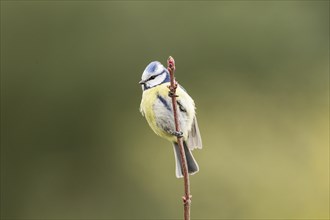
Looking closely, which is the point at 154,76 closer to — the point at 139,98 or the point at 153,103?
the point at 153,103

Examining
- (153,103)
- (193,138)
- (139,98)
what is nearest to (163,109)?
(153,103)

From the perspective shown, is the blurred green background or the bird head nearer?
the bird head

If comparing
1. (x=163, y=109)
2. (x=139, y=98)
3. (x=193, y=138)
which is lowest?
(x=193, y=138)

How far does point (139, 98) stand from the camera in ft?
17.7

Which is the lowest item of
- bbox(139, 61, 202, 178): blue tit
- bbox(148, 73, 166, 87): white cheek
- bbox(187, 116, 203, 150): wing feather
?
bbox(187, 116, 203, 150): wing feather

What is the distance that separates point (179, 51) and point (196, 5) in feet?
1.80

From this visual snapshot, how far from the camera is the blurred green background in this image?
524 cm

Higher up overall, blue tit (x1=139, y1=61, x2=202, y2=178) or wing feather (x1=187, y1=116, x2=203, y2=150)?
blue tit (x1=139, y1=61, x2=202, y2=178)

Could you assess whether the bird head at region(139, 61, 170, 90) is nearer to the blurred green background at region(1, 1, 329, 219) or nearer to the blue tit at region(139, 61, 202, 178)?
the blue tit at region(139, 61, 202, 178)

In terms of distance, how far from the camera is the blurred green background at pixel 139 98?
5.24m

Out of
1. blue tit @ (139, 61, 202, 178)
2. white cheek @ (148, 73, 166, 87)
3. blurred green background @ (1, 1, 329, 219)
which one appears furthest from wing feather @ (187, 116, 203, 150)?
blurred green background @ (1, 1, 329, 219)

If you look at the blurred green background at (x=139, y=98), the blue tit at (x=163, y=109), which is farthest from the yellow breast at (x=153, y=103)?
the blurred green background at (x=139, y=98)

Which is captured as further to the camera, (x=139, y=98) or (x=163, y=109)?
(x=139, y=98)

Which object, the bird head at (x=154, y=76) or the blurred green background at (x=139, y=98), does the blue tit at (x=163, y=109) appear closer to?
the bird head at (x=154, y=76)
